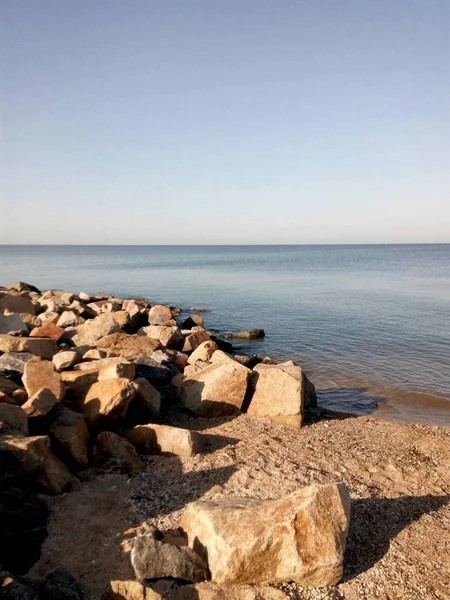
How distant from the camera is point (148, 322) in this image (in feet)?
86.6

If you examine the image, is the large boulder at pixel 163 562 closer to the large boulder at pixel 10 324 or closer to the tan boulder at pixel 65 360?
the tan boulder at pixel 65 360

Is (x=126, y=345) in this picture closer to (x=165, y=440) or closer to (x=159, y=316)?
(x=165, y=440)

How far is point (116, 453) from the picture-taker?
368 inches

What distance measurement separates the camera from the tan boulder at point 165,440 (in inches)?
385

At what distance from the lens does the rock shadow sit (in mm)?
6852

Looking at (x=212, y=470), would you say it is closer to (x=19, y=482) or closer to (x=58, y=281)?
(x=19, y=482)

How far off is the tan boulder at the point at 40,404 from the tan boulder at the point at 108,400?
1029 millimetres

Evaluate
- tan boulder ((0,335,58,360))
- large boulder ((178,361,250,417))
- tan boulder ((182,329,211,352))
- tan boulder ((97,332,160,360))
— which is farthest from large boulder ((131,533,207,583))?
tan boulder ((182,329,211,352))

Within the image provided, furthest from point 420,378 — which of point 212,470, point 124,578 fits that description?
point 124,578

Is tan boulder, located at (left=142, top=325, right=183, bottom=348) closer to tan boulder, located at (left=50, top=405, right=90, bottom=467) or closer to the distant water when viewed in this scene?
the distant water

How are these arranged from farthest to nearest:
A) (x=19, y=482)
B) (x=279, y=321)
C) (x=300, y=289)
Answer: (x=300, y=289)
(x=279, y=321)
(x=19, y=482)

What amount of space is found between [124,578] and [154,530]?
31.5 inches

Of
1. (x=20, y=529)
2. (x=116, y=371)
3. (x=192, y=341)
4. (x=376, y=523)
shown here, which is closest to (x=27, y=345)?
(x=116, y=371)

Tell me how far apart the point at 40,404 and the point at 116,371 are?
6.92 feet
